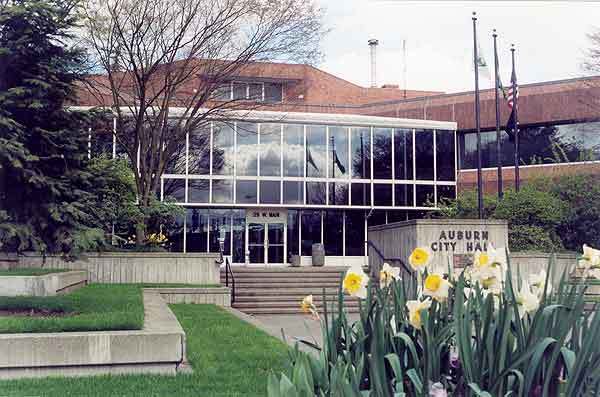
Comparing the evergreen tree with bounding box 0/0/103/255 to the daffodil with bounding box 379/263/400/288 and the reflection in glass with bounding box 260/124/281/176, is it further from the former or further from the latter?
the reflection in glass with bounding box 260/124/281/176

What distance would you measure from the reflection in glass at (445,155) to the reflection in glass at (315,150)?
5534 mm

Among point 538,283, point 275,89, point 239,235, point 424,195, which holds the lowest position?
→ point 239,235

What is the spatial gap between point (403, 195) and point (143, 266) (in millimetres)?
14424

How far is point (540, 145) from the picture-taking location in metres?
35.4

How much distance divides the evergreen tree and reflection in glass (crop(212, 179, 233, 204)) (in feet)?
61.7

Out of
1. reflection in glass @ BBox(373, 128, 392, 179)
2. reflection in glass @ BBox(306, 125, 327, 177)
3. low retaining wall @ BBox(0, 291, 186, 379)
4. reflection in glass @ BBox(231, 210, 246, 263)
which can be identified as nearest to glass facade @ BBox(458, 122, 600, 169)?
reflection in glass @ BBox(373, 128, 392, 179)

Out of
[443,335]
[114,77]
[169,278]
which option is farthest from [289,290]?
[443,335]

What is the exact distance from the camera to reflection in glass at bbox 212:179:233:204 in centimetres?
2970

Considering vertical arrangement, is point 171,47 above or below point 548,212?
above

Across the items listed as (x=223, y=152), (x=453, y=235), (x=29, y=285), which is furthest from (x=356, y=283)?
(x=223, y=152)

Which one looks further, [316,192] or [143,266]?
[316,192]

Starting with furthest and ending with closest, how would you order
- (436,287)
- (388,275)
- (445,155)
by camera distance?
(445,155)
(388,275)
(436,287)

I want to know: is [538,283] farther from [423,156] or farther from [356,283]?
[423,156]

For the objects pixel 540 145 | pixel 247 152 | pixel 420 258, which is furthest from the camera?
pixel 540 145
